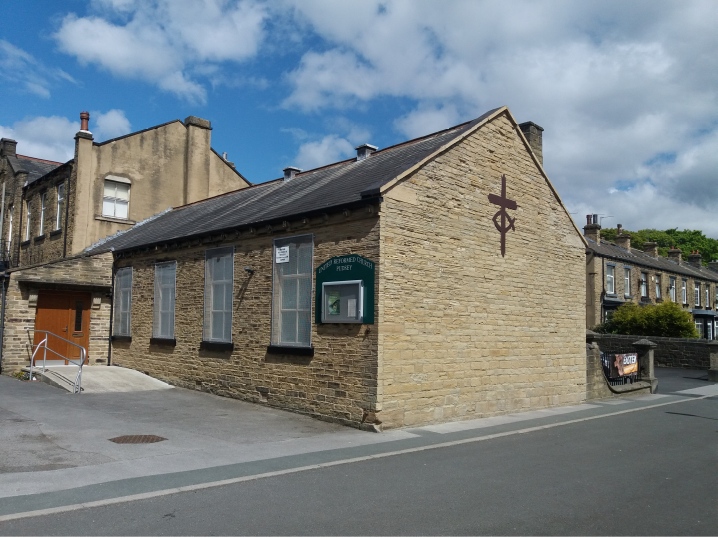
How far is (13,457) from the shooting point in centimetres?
834

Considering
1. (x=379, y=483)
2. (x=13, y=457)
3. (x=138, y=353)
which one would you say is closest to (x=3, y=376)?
(x=138, y=353)

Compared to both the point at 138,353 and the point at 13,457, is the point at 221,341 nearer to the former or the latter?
the point at 138,353

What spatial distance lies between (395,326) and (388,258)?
1.30 meters

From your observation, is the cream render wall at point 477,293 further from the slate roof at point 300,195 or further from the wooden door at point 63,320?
the wooden door at point 63,320

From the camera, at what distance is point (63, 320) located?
62.6 ft

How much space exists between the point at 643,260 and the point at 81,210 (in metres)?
34.9

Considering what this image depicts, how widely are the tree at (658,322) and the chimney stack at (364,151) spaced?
69.9ft

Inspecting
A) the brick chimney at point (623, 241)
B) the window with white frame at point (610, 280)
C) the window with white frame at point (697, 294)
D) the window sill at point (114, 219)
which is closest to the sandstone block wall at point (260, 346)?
the window sill at point (114, 219)

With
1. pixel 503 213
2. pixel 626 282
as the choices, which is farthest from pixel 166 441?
pixel 626 282

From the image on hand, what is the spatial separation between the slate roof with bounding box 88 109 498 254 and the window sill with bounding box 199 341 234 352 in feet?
9.37

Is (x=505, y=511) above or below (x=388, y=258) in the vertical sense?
below

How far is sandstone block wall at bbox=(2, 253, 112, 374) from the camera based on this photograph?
17797 mm

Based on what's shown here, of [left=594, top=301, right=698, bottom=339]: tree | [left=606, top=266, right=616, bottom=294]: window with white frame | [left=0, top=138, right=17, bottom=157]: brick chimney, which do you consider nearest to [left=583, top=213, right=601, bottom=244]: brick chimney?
[left=606, top=266, right=616, bottom=294]: window with white frame

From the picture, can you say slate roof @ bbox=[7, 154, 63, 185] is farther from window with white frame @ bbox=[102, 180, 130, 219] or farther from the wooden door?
the wooden door
